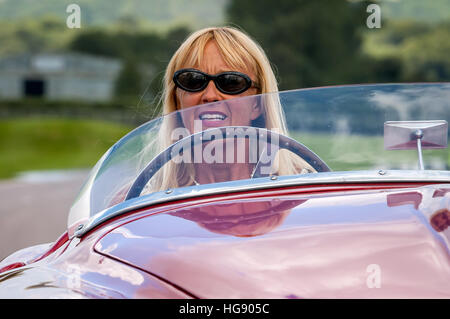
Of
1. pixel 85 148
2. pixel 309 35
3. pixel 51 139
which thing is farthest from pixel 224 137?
pixel 309 35

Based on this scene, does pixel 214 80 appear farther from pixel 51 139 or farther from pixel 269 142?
pixel 51 139

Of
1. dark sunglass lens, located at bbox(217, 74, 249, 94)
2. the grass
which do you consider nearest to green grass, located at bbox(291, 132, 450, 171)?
the grass

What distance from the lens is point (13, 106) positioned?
4725 centimetres

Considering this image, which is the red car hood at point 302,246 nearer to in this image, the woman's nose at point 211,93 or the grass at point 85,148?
the grass at point 85,148

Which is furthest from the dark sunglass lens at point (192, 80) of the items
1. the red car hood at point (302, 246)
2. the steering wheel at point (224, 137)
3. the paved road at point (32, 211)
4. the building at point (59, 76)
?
the building at point (59, 76)

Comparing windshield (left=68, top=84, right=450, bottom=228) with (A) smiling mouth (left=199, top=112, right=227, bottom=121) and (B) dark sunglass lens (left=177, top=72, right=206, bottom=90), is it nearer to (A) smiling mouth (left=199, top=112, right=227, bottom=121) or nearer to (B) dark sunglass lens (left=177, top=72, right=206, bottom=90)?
(A) smiling mouth (left=199, top=112, right=227, bottom=121)

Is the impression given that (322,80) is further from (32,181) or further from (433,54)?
(32,181)

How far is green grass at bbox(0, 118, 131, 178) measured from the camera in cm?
3045

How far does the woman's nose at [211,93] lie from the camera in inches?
90.8

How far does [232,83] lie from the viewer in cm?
231

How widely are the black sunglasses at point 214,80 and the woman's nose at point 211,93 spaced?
0.5 inches

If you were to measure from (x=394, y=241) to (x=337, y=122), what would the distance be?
72cm

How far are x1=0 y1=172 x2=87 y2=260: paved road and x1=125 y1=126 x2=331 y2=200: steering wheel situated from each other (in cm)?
467

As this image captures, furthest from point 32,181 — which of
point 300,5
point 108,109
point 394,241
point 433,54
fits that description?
point 433,54
